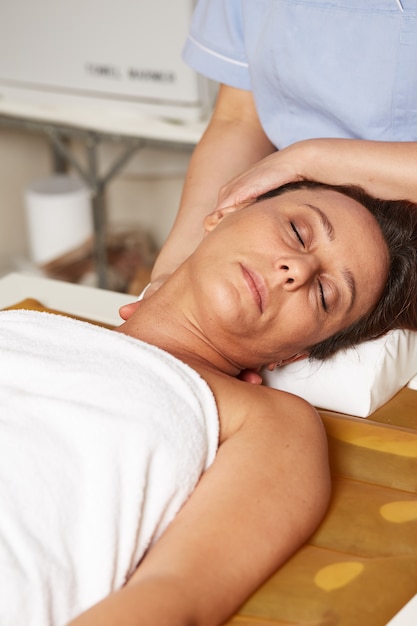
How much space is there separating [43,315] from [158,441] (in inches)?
13.7

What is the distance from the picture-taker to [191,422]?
122 centimetres

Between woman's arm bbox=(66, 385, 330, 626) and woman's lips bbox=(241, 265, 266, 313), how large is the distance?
0.15 m

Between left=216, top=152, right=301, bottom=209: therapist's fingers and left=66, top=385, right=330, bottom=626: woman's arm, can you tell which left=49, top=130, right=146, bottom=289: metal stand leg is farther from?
left=66, top=385, right=330, bottom=626: woman's arm

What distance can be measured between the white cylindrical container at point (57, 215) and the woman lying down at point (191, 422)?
1.84m

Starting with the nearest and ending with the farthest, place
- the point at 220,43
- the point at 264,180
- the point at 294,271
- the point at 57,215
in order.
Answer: the point at 294,271 < the point at 264,180 < the point at 220,43 < the point at 57,215

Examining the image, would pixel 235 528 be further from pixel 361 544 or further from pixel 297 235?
pixel 297 235

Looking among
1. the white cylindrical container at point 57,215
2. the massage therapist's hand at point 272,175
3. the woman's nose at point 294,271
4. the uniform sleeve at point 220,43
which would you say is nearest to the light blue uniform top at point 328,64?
the uniform sleeve at point 220,43

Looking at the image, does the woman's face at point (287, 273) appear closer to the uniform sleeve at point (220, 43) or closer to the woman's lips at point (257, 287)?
the woman's lips at point (257, 287)

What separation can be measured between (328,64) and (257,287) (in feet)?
1.55

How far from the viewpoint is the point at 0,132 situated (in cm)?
375

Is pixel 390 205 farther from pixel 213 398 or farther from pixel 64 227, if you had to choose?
pixel 64 227

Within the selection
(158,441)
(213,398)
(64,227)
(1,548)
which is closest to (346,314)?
(213,398)

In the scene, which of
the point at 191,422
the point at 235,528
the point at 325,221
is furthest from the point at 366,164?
the point at 235,528

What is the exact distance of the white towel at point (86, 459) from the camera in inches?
42.1
